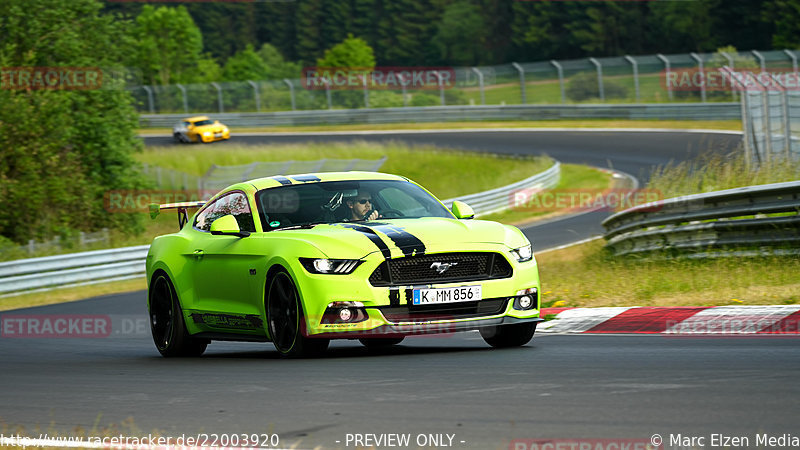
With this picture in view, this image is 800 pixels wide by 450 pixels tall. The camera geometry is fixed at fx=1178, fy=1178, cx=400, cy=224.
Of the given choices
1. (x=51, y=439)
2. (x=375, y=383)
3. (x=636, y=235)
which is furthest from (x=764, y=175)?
(x=51, y=439)

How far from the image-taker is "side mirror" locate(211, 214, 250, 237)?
9.13m

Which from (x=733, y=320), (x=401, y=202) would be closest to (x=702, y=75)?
(x=733, y=320)

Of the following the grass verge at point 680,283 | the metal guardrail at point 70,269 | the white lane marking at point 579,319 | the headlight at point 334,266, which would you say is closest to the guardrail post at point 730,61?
the metal guardrail at point 70,269

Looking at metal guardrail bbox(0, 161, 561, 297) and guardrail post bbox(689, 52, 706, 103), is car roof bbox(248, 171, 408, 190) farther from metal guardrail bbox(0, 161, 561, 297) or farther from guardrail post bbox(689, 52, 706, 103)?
guardrail post bbox(689, 52, 706, 103)

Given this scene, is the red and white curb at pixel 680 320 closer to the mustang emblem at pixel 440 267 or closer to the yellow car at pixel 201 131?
the mustang emblem at pixel 440 267

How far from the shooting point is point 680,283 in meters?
12.0

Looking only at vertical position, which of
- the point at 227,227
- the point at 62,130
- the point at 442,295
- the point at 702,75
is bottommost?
the point at 702,75

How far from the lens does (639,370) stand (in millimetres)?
6883

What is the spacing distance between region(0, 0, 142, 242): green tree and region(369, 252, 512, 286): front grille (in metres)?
23.8

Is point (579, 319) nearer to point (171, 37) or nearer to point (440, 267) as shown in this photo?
point (440, 267)

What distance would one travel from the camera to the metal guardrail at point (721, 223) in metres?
12.6

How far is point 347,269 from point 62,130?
25.7 metres

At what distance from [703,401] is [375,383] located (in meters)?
2.10

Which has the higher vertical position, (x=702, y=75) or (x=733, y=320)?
(x=733, y=320)
